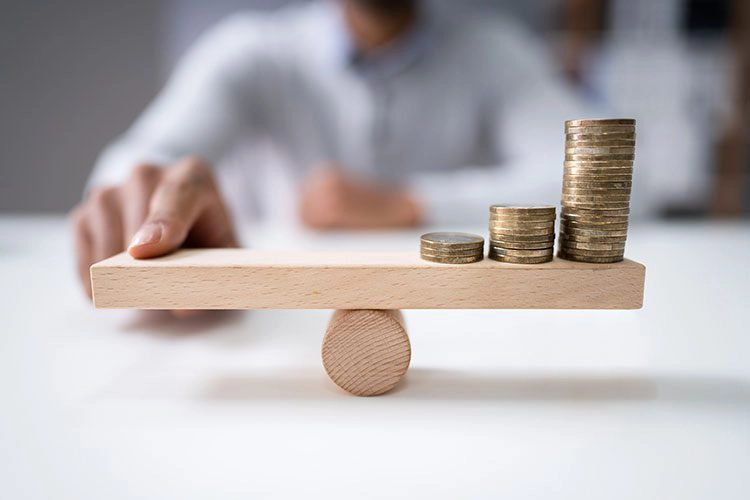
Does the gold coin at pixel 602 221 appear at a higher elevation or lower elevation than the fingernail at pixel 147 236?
higher

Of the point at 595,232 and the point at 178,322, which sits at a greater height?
the point at 595,232

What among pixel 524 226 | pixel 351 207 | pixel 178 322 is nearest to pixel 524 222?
pixel 524 226

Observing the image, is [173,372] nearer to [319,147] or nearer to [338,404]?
[338,404]

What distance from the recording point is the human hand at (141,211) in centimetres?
88

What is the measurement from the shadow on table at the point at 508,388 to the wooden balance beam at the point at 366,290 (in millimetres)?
51

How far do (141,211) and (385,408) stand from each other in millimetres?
612

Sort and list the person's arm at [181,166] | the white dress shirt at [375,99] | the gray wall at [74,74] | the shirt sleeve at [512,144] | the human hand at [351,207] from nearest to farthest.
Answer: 1. the person's arm at [181,166]
2. the human hand at [351,207]
3. the shirt sleeve at [512,144]
4. the white dress shirt at [375,99]
5. the gray wall at [74,74]

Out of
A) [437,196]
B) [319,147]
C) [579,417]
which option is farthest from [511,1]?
[579,417]

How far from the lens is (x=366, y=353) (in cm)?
66

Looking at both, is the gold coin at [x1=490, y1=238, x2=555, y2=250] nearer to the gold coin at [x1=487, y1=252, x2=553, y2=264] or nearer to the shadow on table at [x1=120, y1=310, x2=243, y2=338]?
the gold coin at [x1=487, y1=252, x2=553, y2=264]

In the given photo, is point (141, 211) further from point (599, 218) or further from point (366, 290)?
point (599, 218)

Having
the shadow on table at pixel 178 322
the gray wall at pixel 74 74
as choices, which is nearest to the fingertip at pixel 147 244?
the shadow on table at pixel 178 322

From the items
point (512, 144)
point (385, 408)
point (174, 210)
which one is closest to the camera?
point (385, 408)

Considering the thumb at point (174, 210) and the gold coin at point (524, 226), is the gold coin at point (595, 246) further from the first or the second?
the thumb at point (174, 210)
